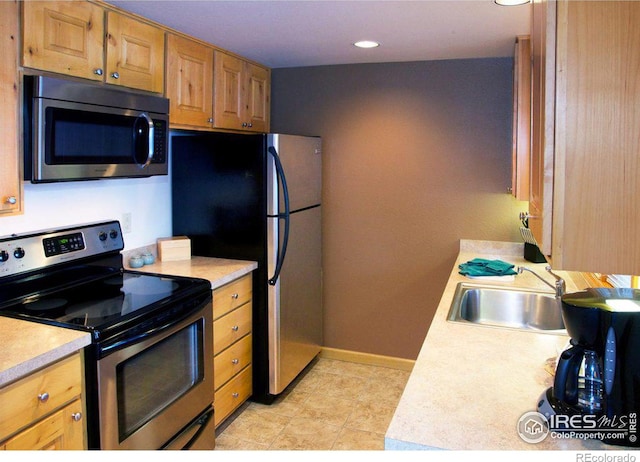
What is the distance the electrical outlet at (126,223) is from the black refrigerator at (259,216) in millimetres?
387

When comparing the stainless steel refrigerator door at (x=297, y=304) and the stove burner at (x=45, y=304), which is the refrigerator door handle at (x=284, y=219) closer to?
the stainless steel refrigerator door at (x=297, y=304)

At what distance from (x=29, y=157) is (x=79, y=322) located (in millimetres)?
621

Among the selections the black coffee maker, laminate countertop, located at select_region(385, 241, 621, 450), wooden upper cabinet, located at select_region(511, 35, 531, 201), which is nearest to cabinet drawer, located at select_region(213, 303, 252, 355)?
laminate countertop, located at select_region(385, 241, 621, 450)

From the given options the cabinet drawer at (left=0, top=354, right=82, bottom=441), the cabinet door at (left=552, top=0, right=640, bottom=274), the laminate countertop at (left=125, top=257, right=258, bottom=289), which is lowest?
the cabinet drawer at (left=0, top=354, right=82, bottom=441)

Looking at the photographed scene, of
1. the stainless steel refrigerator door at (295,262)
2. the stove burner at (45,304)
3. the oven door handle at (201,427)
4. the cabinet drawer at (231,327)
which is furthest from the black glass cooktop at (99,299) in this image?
the stainless steel refrigerator door at (295,262)

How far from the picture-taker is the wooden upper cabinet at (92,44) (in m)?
1.92

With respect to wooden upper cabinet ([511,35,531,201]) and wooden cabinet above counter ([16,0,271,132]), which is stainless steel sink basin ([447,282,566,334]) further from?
A: wooden cabinet above counter ([16,0,271,132])

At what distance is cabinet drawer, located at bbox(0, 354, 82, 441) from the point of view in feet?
5.04

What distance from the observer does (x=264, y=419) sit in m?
3.03

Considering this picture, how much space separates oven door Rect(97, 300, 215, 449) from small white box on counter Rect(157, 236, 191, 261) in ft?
2.21

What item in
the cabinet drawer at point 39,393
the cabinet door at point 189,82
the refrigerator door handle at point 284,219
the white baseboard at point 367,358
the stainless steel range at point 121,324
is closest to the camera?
the cabinet drawer at point 39,393
